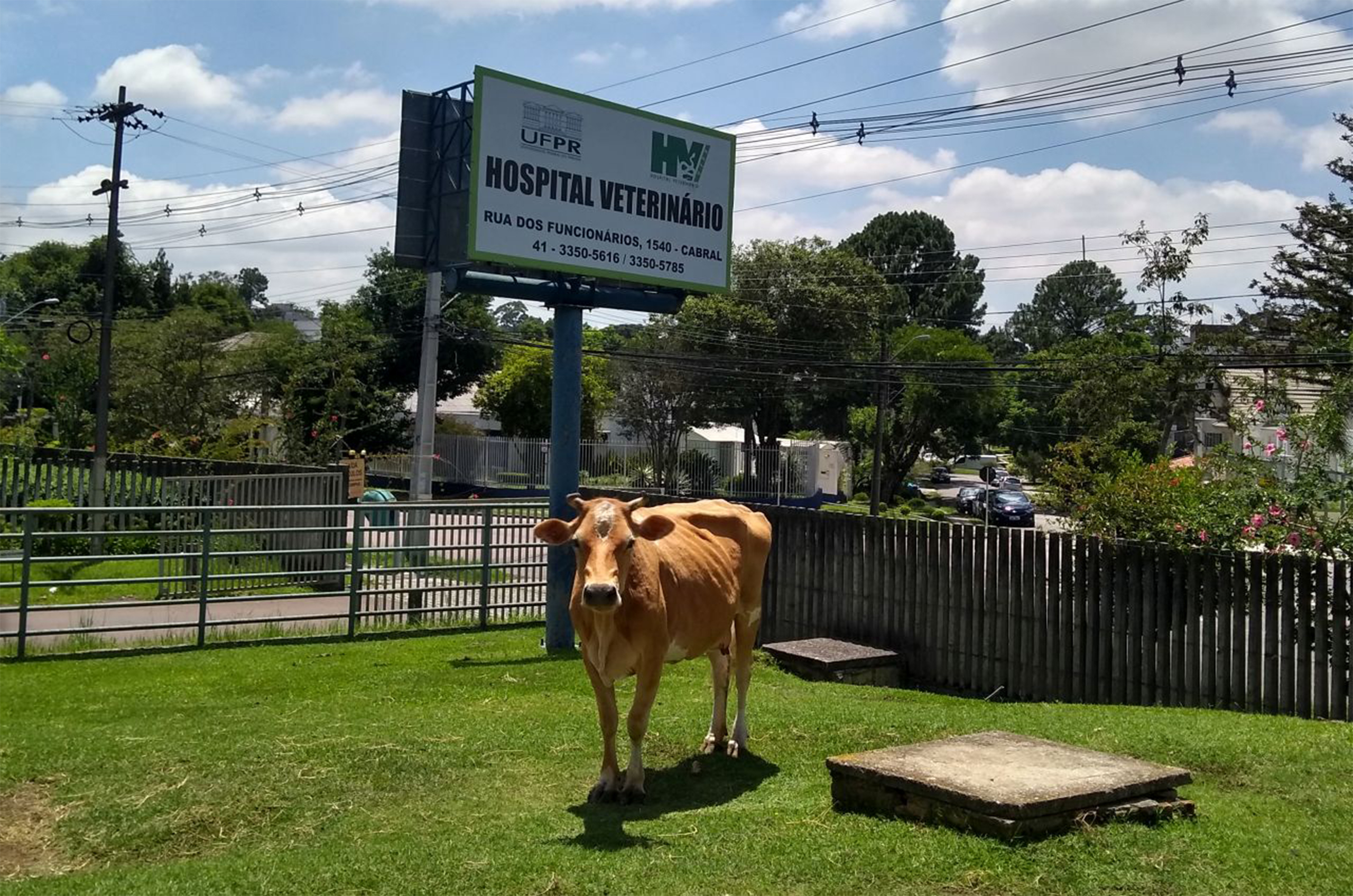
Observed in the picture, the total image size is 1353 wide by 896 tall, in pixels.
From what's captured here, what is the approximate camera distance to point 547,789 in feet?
23.6

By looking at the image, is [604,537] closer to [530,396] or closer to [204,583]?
[204,583]

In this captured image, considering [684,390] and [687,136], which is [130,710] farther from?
[684,390]

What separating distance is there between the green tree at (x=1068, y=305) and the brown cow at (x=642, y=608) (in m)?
95.5

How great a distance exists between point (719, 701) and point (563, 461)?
517 centimetres

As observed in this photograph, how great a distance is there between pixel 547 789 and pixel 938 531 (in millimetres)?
6287

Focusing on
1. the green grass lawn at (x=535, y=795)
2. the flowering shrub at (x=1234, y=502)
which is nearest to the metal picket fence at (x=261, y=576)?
the green grass lawn at (x=535, y=795)

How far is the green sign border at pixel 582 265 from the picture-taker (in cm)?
1212

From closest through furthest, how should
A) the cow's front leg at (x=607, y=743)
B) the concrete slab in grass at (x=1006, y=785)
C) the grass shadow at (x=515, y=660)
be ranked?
the concrete slab in grass at (x=1006, y=785) → the cow's front leg at (x=607, y=743) → the grass shadow at (x=515, y=660)

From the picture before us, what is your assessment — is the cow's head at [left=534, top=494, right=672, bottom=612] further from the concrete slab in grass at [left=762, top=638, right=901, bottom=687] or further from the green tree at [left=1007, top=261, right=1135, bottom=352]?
the green tree at [left=1007, top=261, right=1135, bottom=352]

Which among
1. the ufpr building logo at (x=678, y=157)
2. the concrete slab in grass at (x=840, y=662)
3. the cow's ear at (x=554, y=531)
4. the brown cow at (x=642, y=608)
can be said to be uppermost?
the ufpr building logo at (x=678, y=157)

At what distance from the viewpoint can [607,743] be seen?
6.98 meters

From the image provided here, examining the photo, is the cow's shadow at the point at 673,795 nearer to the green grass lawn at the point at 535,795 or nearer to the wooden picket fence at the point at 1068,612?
the green grass lawn at the point at 535,795

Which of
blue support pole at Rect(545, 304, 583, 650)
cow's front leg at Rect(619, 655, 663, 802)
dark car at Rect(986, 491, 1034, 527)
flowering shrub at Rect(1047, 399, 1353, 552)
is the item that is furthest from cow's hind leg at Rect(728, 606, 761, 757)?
dark car at Rect(986, 491, 1034, 527)

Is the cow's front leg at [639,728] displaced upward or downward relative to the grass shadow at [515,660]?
upward
